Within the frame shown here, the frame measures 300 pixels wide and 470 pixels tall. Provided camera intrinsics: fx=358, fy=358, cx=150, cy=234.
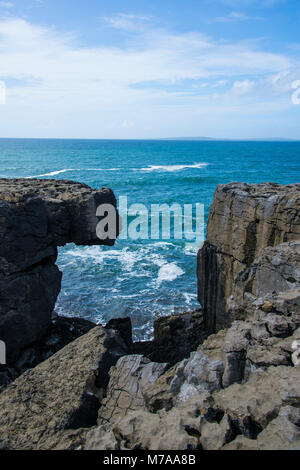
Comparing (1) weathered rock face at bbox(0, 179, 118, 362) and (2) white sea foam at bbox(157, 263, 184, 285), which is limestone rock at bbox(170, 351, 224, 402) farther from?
(2) white sea foam at bbox(157, 263, 184, 285)

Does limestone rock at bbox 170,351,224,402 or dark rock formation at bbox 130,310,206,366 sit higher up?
limestone rock at bbox 170,351,224,402

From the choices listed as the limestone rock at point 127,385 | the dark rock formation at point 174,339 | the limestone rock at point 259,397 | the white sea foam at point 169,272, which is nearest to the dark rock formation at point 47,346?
the dark rock formation at point 174,339

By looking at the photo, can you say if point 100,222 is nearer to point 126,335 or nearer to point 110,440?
point 126,335

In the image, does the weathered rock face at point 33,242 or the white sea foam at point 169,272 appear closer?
the weathered rock face at point 33,242

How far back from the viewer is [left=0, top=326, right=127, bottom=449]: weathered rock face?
6320 millimetres

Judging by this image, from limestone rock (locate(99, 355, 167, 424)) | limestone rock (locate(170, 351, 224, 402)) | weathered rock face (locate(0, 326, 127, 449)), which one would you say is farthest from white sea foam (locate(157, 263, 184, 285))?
limestone rock (locate(170, 351, 224, 402))

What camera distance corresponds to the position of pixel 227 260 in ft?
50.9

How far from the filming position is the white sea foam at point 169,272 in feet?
91.0

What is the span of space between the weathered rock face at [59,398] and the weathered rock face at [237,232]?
5.17 metres

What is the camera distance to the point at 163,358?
1667cm

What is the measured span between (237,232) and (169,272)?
49.2 feet

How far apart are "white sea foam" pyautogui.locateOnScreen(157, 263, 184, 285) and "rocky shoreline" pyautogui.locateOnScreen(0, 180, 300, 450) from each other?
11112mm

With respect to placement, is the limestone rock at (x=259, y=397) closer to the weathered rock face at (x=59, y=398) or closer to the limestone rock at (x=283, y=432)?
the limestone rock at (x=283, y=432)
